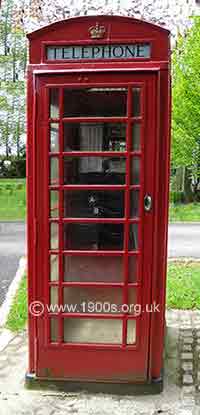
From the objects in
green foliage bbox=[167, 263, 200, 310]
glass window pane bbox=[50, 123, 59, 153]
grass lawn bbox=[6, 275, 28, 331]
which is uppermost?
glass window pane bbox=[50, 123, 59, 153]

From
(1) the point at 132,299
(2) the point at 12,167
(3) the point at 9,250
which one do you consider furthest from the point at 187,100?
(1) the point at 132,299

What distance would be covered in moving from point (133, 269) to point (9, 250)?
5962mm

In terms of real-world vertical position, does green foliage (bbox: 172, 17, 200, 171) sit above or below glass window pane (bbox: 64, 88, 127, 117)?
above

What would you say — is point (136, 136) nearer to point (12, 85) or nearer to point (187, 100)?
point (187, 100)

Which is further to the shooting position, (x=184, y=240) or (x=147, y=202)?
(x=184, y=240)

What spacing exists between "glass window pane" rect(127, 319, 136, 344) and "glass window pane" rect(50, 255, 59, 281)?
0.59 metres

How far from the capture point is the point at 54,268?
3295 millimetres

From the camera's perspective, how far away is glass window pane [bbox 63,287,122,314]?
10.9ft

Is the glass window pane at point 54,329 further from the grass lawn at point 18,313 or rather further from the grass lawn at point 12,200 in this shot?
the grass lawn at point 12,200

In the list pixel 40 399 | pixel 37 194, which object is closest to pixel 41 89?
pixel 37 194

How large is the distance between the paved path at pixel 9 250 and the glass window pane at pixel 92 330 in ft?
7.84

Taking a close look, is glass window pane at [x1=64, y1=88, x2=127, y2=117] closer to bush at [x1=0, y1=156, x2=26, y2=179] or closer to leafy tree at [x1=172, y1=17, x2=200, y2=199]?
leafy tree at [x1=172, y1=17, x2=200, y2=199]

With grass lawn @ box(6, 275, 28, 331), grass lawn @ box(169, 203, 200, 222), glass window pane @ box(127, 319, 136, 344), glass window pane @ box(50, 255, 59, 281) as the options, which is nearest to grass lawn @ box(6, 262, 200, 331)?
grass lawn @ box(6, 275, 28, 331)

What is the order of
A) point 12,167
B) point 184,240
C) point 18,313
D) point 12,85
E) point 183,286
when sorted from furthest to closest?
point 12,167 → point 12,85 → point 184,240 → point 183,286 → point 18,313
